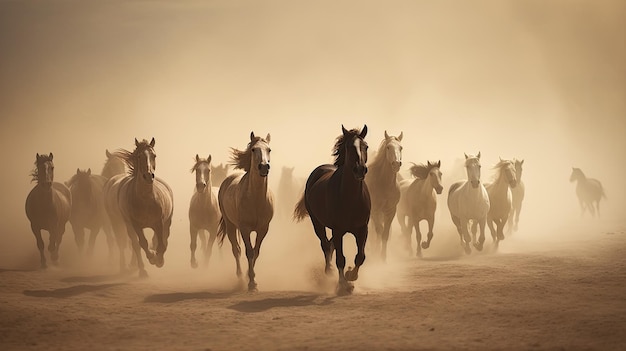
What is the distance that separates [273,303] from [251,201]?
2.41 meters

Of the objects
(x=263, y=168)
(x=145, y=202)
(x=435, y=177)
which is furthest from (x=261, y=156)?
(x=435, y=177)

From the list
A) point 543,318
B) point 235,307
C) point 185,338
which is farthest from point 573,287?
point 185,338

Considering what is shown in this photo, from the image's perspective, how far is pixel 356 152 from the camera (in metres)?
10.4

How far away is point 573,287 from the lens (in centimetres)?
1035

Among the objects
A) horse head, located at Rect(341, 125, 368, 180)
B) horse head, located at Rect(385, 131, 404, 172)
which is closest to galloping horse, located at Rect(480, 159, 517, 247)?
horse head, located at Rect(385, 131, 404, 172)

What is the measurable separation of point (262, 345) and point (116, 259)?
11116 millimetres

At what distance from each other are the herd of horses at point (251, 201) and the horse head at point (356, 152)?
16mm

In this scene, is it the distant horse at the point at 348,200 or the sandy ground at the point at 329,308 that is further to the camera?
the distant horse at the point at 348,200

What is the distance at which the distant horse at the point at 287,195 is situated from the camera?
85.6ft

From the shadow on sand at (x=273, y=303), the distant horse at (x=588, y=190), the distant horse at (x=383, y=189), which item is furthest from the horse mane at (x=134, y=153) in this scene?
the distant horse at (x=588, y=190)

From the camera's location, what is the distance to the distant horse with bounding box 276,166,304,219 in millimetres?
26084

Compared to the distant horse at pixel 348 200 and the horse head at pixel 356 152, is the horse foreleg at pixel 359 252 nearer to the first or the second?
the distant horse at pixel 348 200

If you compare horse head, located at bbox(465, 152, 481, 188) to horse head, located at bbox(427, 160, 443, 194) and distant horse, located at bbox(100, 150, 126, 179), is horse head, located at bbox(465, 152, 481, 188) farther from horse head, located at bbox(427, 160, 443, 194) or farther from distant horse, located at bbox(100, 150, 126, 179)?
distant horse, located at bbox(100, 150, 126, 179)

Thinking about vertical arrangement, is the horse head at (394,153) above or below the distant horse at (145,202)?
above
